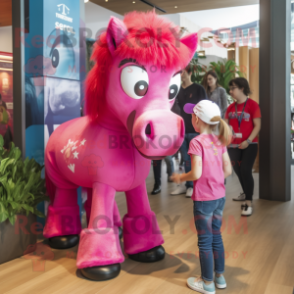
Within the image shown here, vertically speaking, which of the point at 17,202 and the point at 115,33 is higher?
the point at 115,33

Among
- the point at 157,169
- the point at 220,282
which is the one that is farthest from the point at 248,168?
the point at 220,282

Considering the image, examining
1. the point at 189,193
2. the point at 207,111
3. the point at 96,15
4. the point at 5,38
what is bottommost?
the point at 189,193

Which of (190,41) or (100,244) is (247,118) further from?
(100,244)

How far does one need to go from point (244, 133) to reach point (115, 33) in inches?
71.8

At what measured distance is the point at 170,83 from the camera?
1.67 metres

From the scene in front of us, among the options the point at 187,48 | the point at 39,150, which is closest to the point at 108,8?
the point at 39,150

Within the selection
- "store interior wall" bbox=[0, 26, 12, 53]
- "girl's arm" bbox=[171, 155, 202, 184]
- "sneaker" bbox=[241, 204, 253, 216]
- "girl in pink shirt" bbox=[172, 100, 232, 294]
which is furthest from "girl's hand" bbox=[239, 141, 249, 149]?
"store interior wall" bbox=[0, 26, 12, 53]

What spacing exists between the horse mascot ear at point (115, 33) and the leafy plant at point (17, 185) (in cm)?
91

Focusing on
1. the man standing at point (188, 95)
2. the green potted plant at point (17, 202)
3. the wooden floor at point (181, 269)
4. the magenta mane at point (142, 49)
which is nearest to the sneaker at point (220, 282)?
the wooden floor at point (181, 269)

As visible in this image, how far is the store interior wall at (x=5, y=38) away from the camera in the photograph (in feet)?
8.52

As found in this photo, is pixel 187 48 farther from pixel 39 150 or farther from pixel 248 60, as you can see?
pixel 248 60

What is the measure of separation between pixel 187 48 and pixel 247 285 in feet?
3.95

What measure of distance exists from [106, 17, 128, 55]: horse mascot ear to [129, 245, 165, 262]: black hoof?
110 centimetres

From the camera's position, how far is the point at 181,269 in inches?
72.5
